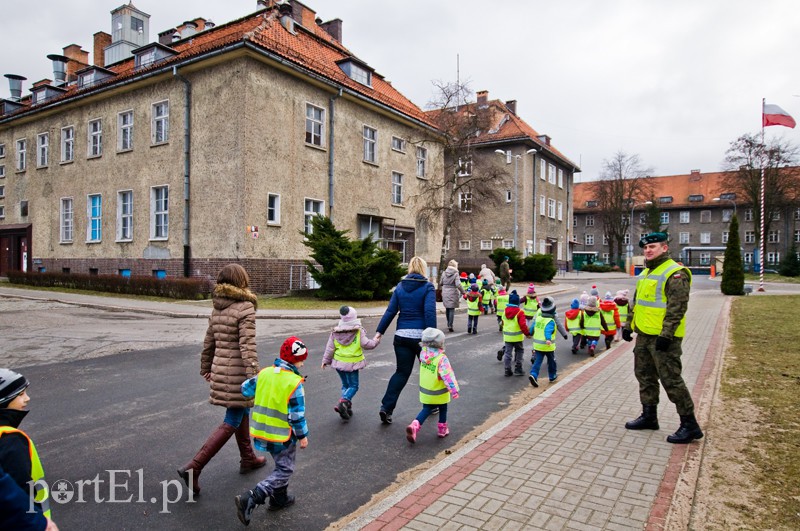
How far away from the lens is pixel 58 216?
28312mm

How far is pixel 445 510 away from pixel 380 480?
0.89m

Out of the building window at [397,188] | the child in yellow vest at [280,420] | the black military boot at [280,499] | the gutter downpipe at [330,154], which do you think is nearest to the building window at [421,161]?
the building window at [397,188]

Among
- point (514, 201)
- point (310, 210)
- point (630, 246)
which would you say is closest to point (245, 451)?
point (310, 210)

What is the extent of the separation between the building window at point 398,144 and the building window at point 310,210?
729 centimetres

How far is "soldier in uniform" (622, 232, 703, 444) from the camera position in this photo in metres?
5.04

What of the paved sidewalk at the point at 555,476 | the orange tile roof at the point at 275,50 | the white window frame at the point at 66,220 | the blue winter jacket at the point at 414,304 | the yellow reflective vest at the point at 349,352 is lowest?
the paved sidewalk at the point at 555,476

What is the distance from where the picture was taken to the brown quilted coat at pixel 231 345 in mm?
4289

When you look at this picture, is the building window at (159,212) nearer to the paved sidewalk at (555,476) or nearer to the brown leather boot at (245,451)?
the brown leather boot at (245,451)

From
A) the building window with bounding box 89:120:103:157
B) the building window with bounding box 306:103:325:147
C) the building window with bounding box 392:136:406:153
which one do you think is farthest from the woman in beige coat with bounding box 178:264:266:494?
the building window with bounding box 89:120:103:157

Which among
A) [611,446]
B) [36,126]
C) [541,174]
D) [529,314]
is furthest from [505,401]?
[541,174]

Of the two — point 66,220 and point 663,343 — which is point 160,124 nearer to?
point 66,220

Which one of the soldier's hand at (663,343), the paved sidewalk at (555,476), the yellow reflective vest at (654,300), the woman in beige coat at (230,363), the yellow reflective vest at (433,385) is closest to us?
the paved sidewalk at (555,476)

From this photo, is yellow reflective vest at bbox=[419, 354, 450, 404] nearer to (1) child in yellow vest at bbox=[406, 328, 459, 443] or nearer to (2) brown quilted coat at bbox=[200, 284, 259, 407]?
(1) child in yellow vest at bbox=[406, 328, 459, 443]

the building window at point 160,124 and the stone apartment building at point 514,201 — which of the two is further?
the stone apartment building at point 514,201
